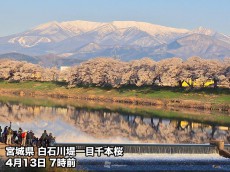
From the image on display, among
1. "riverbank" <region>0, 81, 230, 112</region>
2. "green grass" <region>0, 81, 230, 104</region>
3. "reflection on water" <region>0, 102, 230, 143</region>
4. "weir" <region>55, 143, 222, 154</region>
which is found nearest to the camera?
"weir" <region>55, 143, 222, 154</region>

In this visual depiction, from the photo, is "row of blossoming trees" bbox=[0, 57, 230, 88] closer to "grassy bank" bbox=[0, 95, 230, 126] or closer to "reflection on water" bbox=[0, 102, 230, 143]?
"grassy bank" bbox=[0, 95, 230, 126]

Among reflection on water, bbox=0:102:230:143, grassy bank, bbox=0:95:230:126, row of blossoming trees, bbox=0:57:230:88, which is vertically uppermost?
row of blossoming trees, bbox=0:57:230:88

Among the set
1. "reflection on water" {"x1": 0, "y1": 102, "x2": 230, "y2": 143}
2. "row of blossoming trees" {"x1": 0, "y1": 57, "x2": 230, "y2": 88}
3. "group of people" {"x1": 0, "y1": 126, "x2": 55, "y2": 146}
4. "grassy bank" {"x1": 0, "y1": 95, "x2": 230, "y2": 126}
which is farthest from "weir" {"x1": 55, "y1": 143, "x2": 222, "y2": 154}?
"row of blossoming trees" {"x1": 0, "y1": 57, "x2": 230, "y2": 88}

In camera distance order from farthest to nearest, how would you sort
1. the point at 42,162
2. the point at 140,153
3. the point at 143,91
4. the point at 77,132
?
the point at 143,91 < the point at 77,132 < the point at 140,153 < the point at 42,162

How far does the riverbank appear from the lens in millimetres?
121875

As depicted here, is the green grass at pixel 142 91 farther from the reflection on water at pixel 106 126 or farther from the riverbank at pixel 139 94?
the reflection on water at pixel 106 126

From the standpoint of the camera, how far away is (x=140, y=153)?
53438 mm

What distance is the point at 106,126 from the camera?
85.0 metres

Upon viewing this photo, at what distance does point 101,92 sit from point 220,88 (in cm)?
3425

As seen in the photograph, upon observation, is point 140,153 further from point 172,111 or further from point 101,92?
point 101,92

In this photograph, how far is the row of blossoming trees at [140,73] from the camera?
138250 millimetres

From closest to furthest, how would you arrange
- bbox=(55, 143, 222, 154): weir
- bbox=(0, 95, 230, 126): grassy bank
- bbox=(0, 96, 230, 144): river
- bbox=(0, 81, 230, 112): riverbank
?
1. bbox=(55, 143, 222, 154): weir
2. bbox=(0, 96, 230, 144): river
3. bbox=(0, 95, 230, 126): grassy bank
4. bbox=(0, 81, 230, 112): riverbank

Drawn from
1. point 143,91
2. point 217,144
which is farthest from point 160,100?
point 217,144

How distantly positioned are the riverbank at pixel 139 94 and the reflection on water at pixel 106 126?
2279 centimetres
